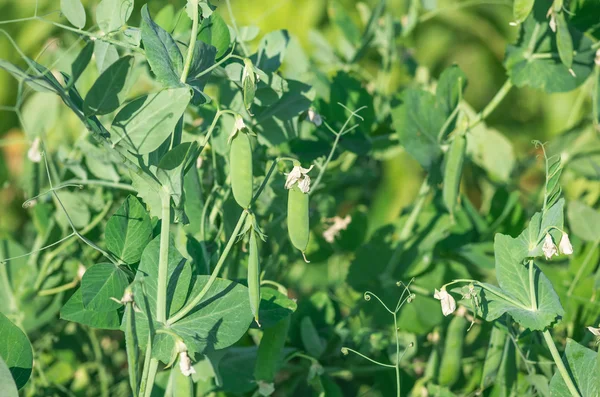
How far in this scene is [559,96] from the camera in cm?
203

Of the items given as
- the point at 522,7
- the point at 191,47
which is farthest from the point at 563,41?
the point at 191,47

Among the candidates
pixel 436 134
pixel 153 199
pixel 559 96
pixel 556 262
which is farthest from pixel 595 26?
pixel 559 96

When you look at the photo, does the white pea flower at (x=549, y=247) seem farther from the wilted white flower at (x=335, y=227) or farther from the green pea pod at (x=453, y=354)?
the wilted white flower at (x=335, y=227)

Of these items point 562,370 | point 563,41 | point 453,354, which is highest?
point 563,41

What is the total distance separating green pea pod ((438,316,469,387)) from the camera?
589 mm

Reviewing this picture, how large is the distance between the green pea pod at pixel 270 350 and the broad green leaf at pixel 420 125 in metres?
0.20

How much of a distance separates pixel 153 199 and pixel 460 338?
0.29 meters

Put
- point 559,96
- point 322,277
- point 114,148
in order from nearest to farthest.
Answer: point 114,148 < point 322,277 < point 559,96

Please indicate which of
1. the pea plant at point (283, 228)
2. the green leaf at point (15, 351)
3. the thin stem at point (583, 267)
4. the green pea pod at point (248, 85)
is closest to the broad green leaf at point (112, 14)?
the pea plant at point (283, 228)

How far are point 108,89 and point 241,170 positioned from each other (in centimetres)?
10

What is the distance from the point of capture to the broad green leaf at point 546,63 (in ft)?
1.97

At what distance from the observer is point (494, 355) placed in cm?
54

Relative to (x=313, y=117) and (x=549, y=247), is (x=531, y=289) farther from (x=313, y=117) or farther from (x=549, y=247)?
(x=313, y=117)

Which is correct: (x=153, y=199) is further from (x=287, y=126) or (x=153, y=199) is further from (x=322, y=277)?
(x=322, y=277)
